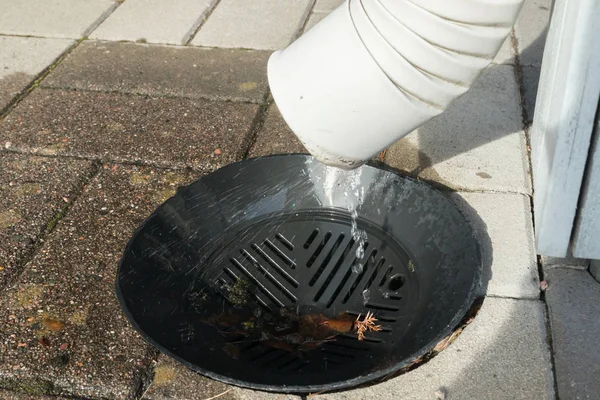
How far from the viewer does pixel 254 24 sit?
11.8 feet

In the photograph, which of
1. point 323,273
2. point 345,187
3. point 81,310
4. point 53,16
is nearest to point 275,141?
point 345,187

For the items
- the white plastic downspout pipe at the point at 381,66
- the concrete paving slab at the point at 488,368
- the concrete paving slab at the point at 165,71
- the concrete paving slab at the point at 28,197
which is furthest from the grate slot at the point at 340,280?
the concrete paving slab at the point at 165,71

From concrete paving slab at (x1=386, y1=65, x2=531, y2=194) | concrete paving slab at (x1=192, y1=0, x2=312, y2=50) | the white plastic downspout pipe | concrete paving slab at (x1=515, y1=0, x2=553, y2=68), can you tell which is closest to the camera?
the white plastic downspout pipe

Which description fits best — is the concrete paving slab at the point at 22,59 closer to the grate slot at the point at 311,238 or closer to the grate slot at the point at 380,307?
the grate slot at the point at 311,238

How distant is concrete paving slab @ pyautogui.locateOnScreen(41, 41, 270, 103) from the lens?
299cm

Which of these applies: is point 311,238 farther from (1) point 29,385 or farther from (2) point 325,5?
(2) point 325,5

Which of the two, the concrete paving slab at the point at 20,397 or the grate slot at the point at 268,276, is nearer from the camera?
the concrete paving slab at the point at 20,397

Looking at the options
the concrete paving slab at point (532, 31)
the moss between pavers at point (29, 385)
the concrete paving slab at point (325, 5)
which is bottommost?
the concrete paving slab at point (532, 31)

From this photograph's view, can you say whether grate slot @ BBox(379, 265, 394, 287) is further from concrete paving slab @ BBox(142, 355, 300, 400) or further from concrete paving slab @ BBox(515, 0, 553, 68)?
concrete paving slab @ BBox(515, 0, 553, 68)

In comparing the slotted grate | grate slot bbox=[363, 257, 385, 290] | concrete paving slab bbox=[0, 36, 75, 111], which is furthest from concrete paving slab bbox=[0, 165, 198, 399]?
concrete paving slab bbox=[0, 36, 75, 111]

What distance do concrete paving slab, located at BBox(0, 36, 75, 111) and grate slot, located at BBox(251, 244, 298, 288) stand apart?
5.05ft

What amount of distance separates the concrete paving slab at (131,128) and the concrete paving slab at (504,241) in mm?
939

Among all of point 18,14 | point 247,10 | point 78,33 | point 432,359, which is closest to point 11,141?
point 78,33

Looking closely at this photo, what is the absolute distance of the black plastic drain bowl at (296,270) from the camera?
5.47ft
